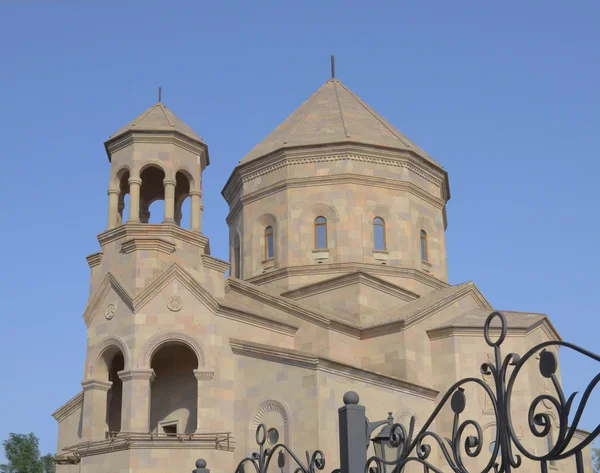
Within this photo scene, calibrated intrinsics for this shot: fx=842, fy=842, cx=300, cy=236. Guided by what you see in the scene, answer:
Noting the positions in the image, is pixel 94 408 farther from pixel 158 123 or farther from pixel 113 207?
pixel 158 123

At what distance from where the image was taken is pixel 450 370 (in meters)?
20.1

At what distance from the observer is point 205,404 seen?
17219mm

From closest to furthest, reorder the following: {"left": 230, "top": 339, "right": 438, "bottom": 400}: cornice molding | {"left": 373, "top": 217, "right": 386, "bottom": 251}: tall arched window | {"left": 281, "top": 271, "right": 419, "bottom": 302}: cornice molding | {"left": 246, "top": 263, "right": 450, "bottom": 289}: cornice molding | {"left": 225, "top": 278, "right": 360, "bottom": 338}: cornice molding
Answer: {"left": 230, "top": 339, "right": 438, "bottom": 400}: cornice molding, {"left": 225, "top": 278, "right": 360, "bottom": 338}: cornice molding, {"left": 281, "top": 271, "right": 419, "bottom": 302}: cornice molding, {"left": 246, "top": 263, "right": 450, "bottom": 289}: cornice molding, {"left": 373, "top": 217, "right": 386, "bottom": 251}: tall arched window

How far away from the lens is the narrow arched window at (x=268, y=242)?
23953 millimetres

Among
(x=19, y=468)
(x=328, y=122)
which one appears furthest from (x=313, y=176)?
(x=19, y=468)

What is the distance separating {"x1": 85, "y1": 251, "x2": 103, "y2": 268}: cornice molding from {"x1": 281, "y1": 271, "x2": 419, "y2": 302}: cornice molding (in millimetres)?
5518

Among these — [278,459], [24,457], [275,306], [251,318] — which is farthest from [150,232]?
[24,457]

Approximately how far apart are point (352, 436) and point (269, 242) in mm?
18427

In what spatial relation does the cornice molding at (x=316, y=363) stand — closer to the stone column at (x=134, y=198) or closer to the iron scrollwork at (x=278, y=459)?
the stone column at (x=134, y=198)

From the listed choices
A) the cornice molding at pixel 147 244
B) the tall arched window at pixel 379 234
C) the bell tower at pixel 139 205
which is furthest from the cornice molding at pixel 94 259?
the tall arched window at pixel 379 234

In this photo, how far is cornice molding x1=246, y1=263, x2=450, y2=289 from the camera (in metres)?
22.7

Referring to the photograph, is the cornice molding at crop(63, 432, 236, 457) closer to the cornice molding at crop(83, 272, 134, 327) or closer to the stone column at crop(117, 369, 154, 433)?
the stone column at crop(117, 369, 154, 433)

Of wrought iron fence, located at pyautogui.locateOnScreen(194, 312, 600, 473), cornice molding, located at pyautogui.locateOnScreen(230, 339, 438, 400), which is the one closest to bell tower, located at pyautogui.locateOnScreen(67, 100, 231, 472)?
cornice molding, located at pyautogui.locateOnScreen(230, 339, 438, 400)

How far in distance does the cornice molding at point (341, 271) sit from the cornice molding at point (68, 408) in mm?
6048
